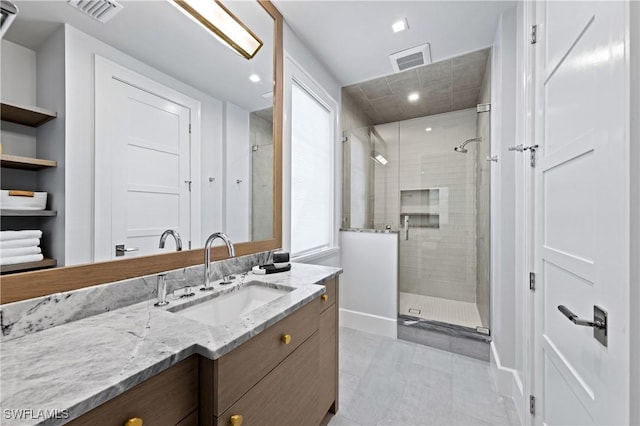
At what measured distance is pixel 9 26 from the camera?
0.74m

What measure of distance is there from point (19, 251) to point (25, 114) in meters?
0.39

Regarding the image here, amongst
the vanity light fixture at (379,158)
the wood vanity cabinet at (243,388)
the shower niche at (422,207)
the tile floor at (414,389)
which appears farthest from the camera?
the vanity light fixture at (379,158)

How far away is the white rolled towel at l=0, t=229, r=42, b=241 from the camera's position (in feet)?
2.36

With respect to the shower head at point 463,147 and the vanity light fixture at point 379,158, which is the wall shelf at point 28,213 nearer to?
the vanity light fixture at point 379,158

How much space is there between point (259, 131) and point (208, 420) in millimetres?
1423

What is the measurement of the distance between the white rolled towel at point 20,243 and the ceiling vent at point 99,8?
76 cm

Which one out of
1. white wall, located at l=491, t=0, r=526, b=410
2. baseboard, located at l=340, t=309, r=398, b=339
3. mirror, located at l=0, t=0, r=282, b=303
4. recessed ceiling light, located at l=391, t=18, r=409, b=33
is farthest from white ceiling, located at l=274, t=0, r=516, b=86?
baseboard, located at l=340, t=309, r=398, b=339

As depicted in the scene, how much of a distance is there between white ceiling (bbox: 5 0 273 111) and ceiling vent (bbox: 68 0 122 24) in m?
0.01

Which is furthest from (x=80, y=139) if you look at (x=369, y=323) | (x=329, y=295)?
(x=369, y=323)

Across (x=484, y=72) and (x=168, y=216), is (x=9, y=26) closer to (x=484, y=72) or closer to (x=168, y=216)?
(x=168, y=216)

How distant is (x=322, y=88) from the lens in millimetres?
2396

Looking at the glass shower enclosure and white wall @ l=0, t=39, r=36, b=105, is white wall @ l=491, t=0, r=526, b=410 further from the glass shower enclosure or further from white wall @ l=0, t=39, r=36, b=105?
white wall @ l=0, t=39, r=36, b=105

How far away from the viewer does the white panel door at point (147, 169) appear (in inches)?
37.7

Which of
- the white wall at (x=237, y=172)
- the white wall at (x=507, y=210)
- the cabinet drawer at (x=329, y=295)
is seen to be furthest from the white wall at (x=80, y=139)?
the white wall at (x=507, y=210)
